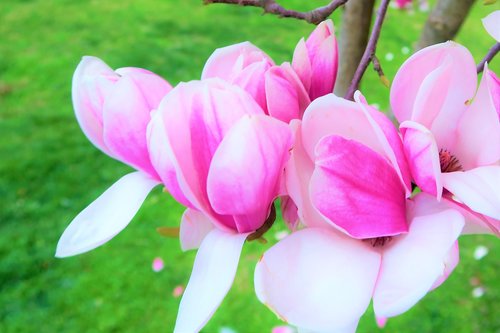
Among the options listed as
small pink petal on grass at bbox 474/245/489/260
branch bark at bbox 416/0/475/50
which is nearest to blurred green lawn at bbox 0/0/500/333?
small pink petal on grass at bbox 474/245/489/260

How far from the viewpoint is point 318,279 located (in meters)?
0.36

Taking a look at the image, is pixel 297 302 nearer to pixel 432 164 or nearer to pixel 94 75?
pixel 432 164

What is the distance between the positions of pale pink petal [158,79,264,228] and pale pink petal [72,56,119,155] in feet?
0.27

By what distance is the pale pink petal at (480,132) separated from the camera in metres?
0.39

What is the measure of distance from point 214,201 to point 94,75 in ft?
0.50

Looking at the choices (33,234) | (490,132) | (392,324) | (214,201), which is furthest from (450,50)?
(33,234)

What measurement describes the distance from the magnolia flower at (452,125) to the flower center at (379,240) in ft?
0.14

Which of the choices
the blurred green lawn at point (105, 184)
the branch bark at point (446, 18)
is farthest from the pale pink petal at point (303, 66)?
the blurred green lawn at point (105, 184)

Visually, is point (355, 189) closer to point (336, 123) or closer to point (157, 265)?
point (336, 123)

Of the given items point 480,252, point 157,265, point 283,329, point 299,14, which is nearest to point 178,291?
point 157,265

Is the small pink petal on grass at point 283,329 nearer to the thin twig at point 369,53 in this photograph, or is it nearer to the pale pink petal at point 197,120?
the thin twig at point 369,53

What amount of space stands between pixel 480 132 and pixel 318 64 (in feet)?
0.47

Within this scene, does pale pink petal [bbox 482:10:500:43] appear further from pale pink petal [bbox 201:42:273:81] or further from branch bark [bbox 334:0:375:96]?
Result: branch bark [bbox 334:0:375:96]

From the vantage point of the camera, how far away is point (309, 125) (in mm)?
385
